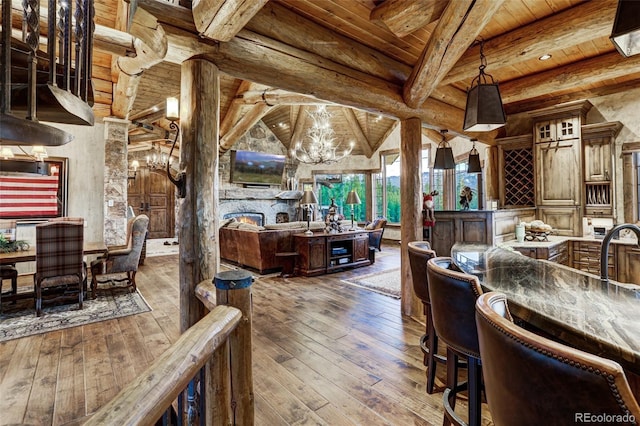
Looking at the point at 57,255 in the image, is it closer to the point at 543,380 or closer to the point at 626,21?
the point at 543,380

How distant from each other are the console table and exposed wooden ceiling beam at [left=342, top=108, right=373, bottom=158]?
4615 mm

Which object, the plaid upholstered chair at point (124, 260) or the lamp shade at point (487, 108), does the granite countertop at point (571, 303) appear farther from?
the plaid upholstered chair at point (124, 260)

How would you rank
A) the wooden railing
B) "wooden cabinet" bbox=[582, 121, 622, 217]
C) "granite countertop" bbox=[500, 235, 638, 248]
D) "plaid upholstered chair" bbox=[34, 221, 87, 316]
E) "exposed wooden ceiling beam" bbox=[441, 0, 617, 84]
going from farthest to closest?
"wooden cabinet" bbox=[582, 121, 622, 217]
"granite countertop" bbox=[500, 235, 638, 248]
"plaid upholstered chair" bbox=[34, 221, 87, 316]
"exposed wooden ceiling beam" bbox=[441, 0, 617, 84]
the wooden railing

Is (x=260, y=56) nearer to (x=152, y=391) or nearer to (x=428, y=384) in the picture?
(x=152, y=391)

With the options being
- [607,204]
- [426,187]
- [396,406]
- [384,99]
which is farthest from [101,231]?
[607,204]

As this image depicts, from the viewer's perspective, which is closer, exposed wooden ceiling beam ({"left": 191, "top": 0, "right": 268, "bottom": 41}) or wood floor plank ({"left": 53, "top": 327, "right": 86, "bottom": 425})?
exposed wooden ceiling beam ({"left": 191, "top": 0, "right": 268, "bottom": 41})

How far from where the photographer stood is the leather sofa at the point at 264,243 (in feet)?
18.9

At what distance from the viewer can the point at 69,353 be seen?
9.33ft

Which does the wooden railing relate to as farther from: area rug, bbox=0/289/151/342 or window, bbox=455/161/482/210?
window, bbox=455/161/482/210

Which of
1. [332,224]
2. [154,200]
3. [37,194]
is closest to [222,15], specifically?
[332,224]

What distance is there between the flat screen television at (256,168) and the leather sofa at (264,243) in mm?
3444

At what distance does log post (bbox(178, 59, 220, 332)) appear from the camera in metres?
2.14

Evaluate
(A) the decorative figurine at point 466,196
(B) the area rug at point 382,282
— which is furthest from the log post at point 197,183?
(A) the decorative figurine at point 466,196

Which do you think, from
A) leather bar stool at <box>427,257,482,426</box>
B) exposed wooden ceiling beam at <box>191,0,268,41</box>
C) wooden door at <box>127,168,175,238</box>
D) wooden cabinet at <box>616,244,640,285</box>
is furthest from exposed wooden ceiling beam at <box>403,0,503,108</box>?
wooden door at <box>127,168,175,238</box>
